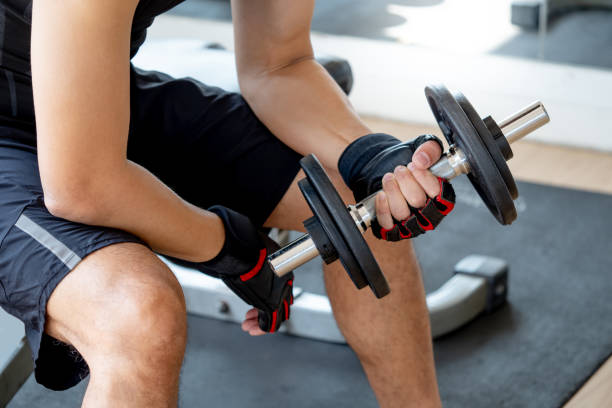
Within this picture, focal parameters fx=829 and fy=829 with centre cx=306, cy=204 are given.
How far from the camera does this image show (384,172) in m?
1.19

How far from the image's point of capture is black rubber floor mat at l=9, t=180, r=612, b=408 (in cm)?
169

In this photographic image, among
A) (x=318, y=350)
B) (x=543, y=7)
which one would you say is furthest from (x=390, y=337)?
(x=543, y=7)

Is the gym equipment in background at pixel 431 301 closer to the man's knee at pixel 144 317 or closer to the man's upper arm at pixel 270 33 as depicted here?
the man's upper arm at pixel 270 33

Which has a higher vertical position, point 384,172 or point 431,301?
point 384,172

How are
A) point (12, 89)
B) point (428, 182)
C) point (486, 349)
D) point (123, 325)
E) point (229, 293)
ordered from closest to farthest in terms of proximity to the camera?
1. point (123, 325)
2. point (428, 182)
3. point (12, 89)
4. point (486, 349)
5. point (229, 293)

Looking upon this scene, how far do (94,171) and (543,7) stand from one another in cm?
213

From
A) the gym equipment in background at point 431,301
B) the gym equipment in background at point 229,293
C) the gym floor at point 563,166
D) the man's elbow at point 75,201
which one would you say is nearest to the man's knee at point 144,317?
the man's elbow at point 75,201

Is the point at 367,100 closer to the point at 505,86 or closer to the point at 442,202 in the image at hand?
the point at 505,86

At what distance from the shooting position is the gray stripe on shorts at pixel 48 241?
1.00m

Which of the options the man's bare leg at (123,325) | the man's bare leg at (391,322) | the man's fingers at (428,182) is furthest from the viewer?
the man's bare leg at (391,322)

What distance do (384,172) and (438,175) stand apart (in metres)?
0.13

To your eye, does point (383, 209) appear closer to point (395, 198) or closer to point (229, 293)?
point (395, 198)

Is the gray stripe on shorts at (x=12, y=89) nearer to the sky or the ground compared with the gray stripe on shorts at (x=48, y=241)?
nearer to the sky

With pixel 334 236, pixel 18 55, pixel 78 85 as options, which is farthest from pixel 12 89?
pixel 334 236
